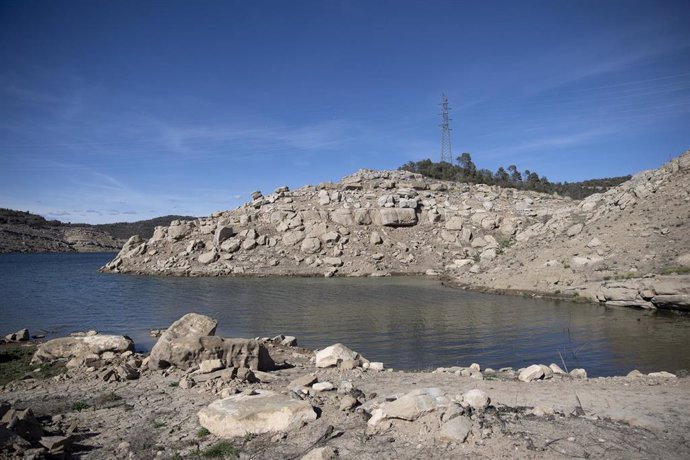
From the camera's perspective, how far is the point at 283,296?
25562mm

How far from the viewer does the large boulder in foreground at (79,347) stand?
11.1 metres

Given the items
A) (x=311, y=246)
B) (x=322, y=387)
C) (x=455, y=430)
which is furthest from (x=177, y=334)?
(x=311, y=246)

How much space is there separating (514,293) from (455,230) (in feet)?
60.9

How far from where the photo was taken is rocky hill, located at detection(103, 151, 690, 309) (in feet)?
74.3

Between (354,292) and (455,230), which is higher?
(455,230)

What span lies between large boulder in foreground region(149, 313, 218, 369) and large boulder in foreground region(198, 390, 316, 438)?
364 cm

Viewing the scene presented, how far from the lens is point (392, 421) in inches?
237

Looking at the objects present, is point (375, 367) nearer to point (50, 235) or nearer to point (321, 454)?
point (321, 454)

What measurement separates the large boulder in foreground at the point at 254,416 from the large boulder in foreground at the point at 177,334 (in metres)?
3.64

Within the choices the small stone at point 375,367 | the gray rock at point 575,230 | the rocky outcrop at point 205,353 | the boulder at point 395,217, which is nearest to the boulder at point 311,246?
the boulder at point 395,217

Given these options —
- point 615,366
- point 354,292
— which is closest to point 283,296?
point 354,292

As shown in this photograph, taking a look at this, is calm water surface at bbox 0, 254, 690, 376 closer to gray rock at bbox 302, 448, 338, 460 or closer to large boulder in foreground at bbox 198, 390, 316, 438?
large boulder in foreground at bbox 198, 390, 316, 438

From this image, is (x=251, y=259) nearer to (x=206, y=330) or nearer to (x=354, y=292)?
(x=354, y=292)

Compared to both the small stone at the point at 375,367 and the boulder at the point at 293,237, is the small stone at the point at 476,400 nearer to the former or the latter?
the small stone at the point at 375,367
